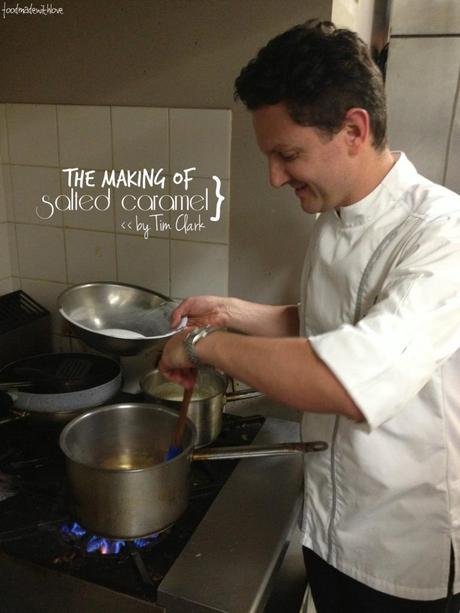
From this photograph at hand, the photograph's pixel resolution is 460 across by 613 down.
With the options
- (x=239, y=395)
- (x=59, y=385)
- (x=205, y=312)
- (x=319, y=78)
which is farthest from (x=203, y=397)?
(x=319, y=78)

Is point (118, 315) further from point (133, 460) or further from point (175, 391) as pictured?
point (133, 460)

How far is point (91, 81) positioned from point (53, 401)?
66cm

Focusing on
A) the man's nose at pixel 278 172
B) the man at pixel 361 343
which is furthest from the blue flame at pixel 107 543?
the man's nose at pixel 278 172

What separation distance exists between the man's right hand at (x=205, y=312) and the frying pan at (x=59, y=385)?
0.74 feet

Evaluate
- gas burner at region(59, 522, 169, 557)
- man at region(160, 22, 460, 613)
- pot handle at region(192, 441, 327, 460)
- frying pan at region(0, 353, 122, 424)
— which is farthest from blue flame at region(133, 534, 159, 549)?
frying pan at region(0, 353, 122, 424)

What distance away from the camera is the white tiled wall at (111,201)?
42.7 inches

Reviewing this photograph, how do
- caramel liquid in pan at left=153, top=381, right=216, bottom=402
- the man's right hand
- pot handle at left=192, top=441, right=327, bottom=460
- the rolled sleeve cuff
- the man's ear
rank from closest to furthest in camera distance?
the rolled sleeve cuff < the man's ear < pot handle at left=192, top=441, right=327, bottom=460 < the man's right hand < caramel liquid in pan at left=153, top=381, right=216, bottom=402

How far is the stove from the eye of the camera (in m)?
0.70

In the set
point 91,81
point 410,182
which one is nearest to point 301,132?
point 410,182

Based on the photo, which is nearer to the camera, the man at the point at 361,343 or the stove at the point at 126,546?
the man at the point at 361,343

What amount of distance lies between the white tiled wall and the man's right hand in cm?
18

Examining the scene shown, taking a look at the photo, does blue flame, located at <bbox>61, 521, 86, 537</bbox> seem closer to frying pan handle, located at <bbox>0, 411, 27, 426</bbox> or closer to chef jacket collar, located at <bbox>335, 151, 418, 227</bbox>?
frying pan handle, located at <bbox>0, 411, 27, 426</bbox>

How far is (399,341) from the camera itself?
0.51m

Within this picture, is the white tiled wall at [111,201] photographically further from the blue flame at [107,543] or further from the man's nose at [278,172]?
the blue flame at [107,543]
